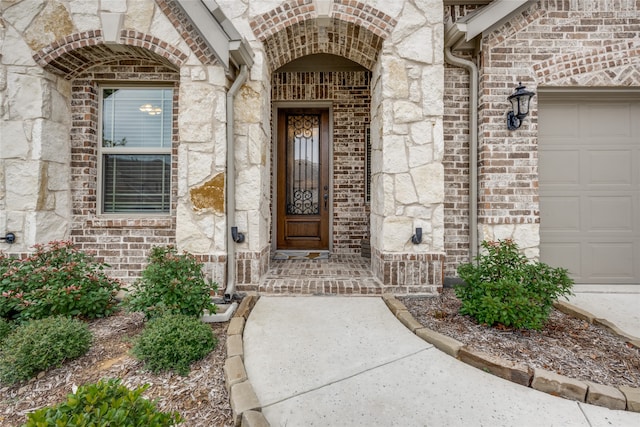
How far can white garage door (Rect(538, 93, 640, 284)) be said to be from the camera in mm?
3791

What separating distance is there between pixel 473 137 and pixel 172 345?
3.56 meters

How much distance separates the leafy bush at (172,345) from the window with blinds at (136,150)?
1.90 metres

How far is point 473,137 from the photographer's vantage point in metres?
3.59

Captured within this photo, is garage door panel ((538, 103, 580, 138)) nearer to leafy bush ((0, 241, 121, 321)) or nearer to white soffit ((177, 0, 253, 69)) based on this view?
white soffit ((177, 0, 253, 69))

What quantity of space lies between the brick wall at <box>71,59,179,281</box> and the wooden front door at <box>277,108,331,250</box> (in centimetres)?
190

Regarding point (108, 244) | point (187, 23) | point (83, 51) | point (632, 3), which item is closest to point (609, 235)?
point (632, 3)

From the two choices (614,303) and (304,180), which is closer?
(614,303)

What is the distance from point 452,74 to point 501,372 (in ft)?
10.3

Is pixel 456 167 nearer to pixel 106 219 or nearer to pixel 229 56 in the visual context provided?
pixel 229 56

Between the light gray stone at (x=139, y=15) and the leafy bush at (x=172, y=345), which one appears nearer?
the leafy bush at (x=172, y=345)

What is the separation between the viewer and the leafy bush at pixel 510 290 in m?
2.42

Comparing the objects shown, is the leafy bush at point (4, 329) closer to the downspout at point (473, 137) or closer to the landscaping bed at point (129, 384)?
the landscaping bed at point (129, 384)

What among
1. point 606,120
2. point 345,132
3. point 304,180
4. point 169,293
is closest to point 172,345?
point 169,293

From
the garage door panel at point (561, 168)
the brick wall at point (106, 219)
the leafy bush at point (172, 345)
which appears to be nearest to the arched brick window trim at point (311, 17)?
the brick wall at point (106, 219)
